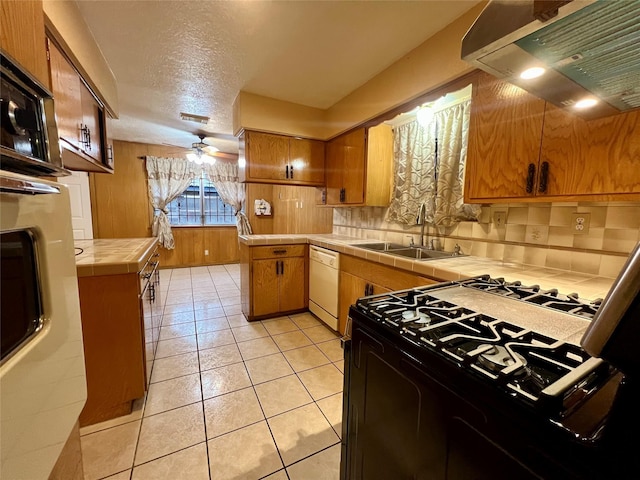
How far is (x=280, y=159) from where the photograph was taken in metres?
2.90

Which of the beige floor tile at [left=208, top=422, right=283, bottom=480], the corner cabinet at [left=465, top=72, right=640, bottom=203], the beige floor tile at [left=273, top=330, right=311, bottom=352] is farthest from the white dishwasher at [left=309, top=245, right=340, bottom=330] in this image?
the corner cabinet at [left=465, top=72, right=640, bottom=203]

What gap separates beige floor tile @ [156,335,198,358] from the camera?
2.25 m

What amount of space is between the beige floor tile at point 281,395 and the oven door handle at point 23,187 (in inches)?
62.7

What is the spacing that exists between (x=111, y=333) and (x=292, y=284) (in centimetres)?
171

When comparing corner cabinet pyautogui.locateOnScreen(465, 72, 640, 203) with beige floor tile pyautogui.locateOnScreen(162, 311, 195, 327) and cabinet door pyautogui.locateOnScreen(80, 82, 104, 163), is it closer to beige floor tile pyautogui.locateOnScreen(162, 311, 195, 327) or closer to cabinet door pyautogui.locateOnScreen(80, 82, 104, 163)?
cabinet door pyautogui.locateOnScreen(80, 82, 104, 163)

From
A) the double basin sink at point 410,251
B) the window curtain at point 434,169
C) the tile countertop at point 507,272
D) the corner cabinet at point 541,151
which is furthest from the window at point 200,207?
the corner cabinet at point 541,151

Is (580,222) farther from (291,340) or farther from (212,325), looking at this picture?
(212,325)

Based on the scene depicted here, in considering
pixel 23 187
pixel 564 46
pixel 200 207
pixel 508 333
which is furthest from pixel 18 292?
pixel 200 207

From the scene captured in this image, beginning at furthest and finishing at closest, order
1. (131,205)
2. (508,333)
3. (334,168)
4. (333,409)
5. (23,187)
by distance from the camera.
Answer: (131,205) < (334,168) < (333,409) < (508,333) < (23,187)

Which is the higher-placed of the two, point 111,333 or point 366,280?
point 366,280

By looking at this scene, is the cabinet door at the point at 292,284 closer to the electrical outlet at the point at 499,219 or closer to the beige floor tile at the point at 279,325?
the beige floor tile at the point at 279,325

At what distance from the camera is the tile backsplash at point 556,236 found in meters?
1.30

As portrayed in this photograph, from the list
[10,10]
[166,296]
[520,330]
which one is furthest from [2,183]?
[166,296]

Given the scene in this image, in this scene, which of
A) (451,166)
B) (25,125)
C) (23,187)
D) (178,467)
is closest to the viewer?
(23,187)
